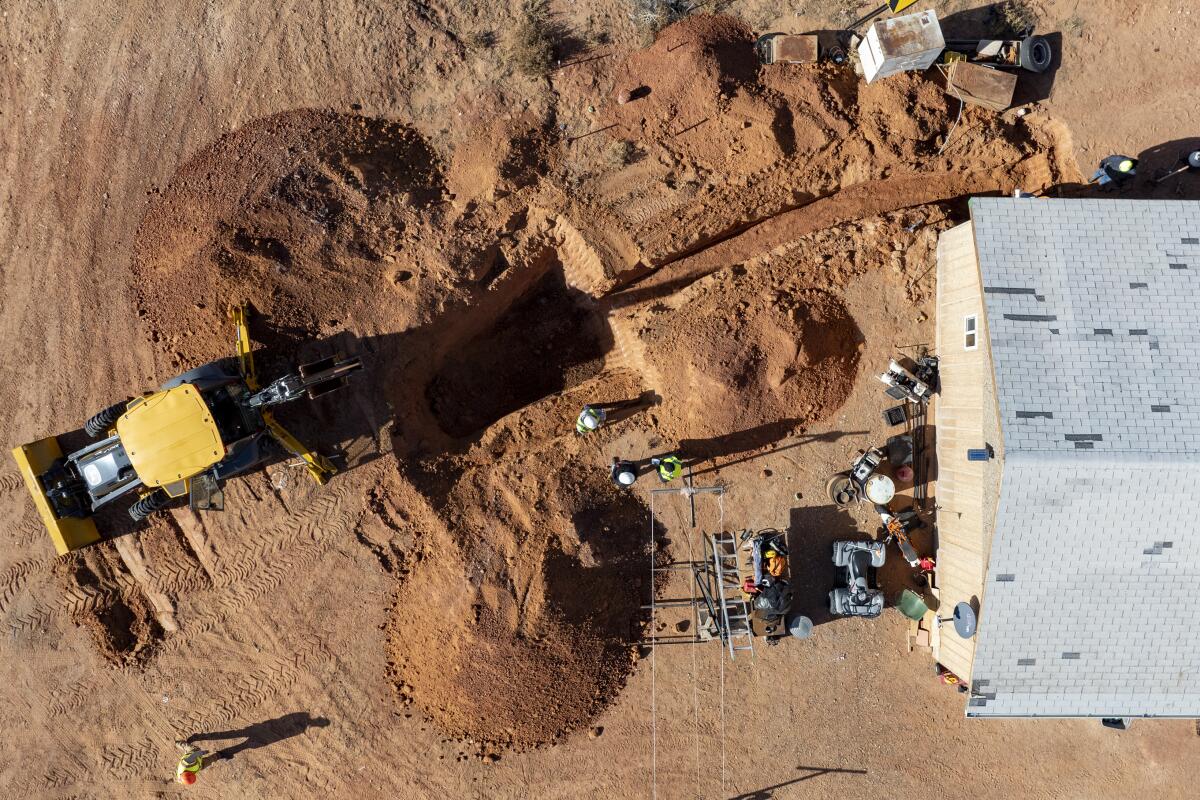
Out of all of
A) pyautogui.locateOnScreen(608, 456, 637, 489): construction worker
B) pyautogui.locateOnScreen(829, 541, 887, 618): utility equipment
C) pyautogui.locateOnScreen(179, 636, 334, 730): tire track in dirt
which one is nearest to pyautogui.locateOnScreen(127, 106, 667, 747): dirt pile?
pyautogui.locateOnScreen(608, 456, 637, 489): construction worker

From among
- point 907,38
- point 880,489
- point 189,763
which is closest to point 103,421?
point 189,763

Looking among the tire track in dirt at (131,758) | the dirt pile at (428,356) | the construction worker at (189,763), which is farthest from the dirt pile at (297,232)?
the tire track in dirt at (131,758)

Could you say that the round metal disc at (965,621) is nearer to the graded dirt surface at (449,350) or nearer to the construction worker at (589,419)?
the graded dirt surface at (449,350)

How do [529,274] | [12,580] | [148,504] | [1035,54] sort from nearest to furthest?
[148,504], [1035,54], [12,580], [529,274]

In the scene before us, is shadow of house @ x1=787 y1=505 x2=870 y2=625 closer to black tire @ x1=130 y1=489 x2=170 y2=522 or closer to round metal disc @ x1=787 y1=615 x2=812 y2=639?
round metal disc @ x1=787 y1=615 x2=812 y2=639

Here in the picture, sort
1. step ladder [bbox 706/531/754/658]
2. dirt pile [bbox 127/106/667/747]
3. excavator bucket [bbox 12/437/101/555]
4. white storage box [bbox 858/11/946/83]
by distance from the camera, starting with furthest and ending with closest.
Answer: step ladder [bbox 706/531/754/658] → dirt pile [bbox 127/106/667/747] → excavator bucket [bbox 12/437/101/555] → white storage box [bbox 858/11/946/83]

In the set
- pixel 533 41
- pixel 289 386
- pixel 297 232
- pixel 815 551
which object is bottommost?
pixel 815 551

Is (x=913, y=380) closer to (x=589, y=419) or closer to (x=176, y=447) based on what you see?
(x=589, y=419)
